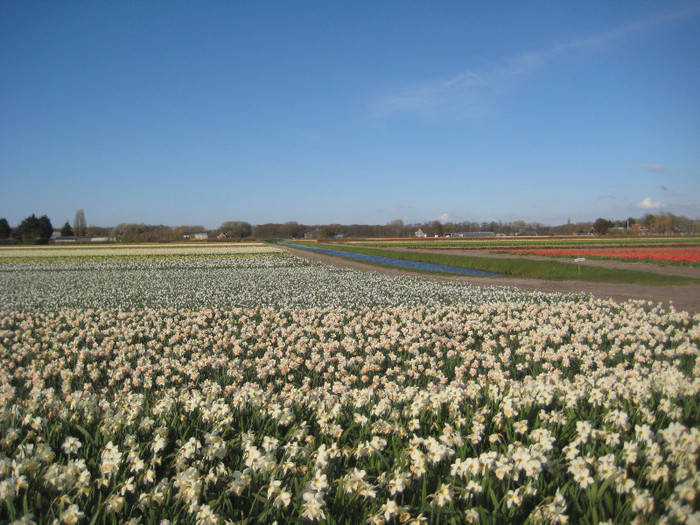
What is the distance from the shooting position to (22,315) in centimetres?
1388

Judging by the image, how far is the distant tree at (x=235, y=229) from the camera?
529 feet

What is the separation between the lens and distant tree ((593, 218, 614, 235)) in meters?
111

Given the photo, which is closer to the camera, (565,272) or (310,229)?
(565,272)

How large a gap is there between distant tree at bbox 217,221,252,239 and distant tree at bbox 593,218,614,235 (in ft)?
353

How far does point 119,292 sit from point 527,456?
20510mm

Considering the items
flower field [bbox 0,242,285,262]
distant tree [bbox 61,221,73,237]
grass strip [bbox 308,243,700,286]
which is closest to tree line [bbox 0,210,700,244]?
distant tree [bbox 61,221,73,237]

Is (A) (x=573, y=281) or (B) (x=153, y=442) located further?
(A) (x=573, y=281)

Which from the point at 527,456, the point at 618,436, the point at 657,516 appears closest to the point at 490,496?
the point at 527,456

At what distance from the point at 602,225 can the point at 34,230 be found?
133 meters

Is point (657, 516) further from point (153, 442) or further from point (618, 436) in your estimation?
point (153, 442)

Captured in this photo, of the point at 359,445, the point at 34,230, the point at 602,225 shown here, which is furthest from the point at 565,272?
the point at 34,230

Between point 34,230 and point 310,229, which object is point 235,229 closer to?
point 310,229

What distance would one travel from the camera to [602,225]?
4392 inches

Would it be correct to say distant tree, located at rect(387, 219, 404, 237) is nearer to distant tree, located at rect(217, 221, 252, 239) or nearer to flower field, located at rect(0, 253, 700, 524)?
distant tree, located at rect(217, 221, 252, 239)
